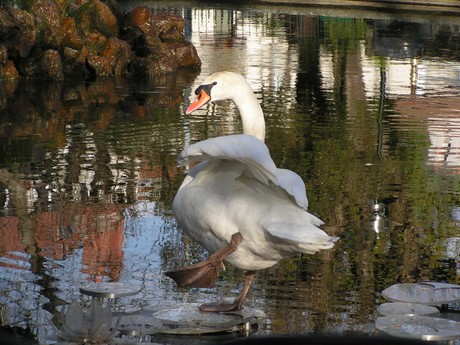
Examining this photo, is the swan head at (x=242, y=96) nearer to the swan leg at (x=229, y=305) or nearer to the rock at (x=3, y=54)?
the swan leg at (x=229, y=305)

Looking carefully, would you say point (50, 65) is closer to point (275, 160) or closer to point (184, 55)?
point (184, 55)

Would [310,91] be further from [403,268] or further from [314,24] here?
[314,24]

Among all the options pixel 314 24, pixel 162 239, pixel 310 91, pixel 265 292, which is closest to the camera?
pixel 265 292

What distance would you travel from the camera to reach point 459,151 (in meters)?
12.3

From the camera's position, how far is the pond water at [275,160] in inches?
264

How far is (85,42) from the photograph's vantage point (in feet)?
64.0

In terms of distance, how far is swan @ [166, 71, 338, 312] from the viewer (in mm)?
5441

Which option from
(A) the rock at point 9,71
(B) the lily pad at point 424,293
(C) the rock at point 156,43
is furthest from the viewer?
(C) the rock at point 156,43

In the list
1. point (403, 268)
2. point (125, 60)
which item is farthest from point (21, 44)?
point (403, 268)

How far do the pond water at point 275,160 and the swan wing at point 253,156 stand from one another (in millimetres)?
822

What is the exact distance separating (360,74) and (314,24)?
41.0ft

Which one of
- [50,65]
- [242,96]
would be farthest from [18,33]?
[242,96]

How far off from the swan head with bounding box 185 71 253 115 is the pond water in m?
1.21

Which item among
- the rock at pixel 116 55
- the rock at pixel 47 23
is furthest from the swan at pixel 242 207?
the rock at pixel 116 55
